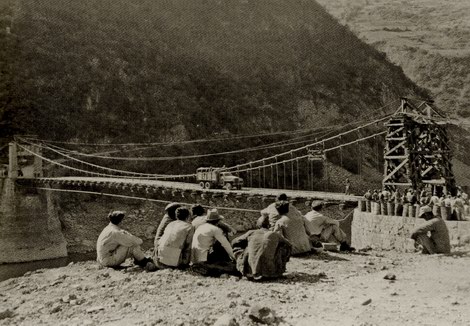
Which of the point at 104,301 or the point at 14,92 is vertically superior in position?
the point at 14,92

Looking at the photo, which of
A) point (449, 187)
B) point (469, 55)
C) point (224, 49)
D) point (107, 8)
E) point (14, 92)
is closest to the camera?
point (449, 187)

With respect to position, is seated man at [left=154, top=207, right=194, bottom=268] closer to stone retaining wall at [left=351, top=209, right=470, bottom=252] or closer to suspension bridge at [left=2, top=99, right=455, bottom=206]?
stone retaining wall at [left=351, top=209, right=470, bottom=252]

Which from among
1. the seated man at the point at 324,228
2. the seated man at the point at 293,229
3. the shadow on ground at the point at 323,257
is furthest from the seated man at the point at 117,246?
the seated man at the point at 324,228

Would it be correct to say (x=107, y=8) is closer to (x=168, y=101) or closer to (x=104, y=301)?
(x=168, y=101)

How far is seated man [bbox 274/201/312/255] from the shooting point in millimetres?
7680

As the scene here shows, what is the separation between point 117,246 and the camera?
24.0ft

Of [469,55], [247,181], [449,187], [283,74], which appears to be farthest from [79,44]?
[469,55]

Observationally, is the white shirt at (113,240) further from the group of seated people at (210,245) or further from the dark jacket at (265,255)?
the dark jacket at (265,255)

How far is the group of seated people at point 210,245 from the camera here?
20.8 ft

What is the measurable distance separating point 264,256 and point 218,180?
1572cm

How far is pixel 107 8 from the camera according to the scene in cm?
4447

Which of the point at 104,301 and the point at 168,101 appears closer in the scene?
the point at 104,301

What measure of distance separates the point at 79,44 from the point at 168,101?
27.8 ft

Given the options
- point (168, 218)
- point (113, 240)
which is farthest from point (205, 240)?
point (113, 240)
